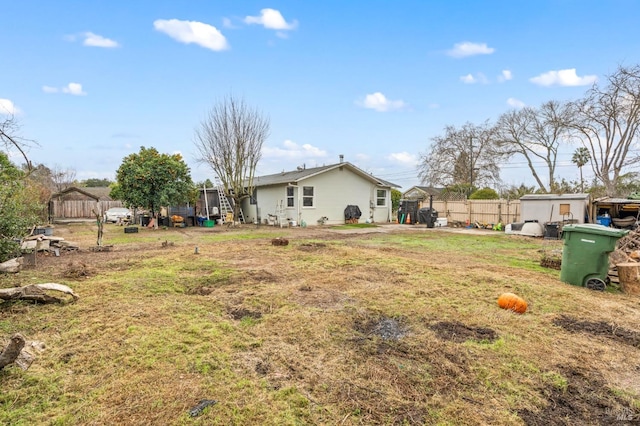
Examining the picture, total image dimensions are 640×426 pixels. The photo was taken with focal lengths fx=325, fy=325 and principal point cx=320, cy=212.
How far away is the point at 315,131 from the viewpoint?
2136cm

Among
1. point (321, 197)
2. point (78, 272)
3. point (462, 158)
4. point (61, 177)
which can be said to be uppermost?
point (462, 158)

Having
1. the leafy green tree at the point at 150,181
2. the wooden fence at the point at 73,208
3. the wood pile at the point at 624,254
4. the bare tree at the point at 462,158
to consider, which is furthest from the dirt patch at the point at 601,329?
the bare tree at the point at 462,158

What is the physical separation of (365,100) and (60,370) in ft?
65.9

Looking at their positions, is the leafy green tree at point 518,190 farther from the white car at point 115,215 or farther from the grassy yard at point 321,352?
the white car at point 115,215

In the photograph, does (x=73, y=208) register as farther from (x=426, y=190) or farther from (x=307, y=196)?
(x=426, y=190)

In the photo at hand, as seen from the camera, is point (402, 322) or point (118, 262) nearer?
point (402, 322)

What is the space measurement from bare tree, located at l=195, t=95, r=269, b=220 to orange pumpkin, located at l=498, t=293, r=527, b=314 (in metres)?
17.0

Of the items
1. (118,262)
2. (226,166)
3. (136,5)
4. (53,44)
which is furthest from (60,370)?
(226,166)

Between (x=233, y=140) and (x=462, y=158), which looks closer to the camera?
(x=233, y=140)

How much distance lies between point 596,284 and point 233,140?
58.2 ft

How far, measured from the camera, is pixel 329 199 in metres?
19.5

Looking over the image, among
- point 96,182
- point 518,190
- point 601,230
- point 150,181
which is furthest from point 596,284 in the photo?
point 96,182

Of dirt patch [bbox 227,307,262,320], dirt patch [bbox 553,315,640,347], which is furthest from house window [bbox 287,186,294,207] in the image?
dirt patch [bbox 553,315,640,347]

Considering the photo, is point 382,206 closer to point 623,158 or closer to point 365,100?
point 365,100
